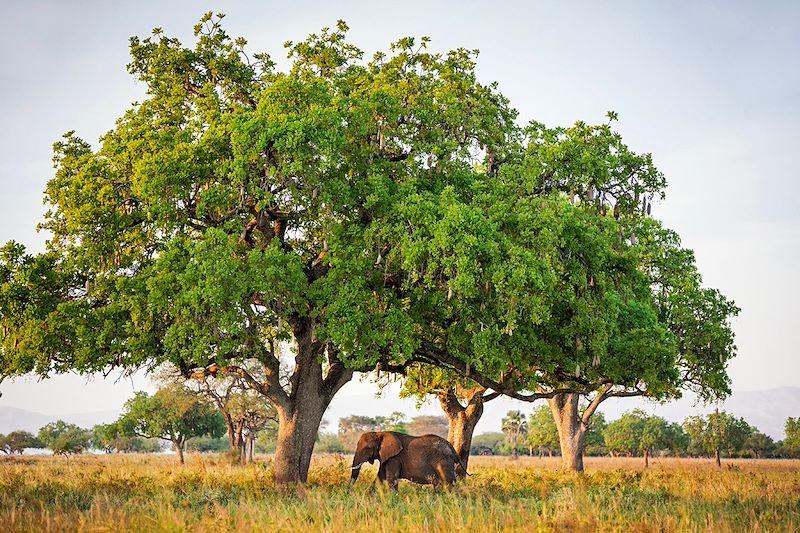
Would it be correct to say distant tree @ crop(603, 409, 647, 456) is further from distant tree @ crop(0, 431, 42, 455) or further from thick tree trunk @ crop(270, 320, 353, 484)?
distant tree @ crop(0, 431, 42, 455)

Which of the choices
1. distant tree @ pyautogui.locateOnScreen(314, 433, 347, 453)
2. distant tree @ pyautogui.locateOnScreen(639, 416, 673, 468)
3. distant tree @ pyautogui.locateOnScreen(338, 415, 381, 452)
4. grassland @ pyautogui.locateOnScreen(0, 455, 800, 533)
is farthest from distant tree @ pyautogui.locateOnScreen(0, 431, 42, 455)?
grassland @ pyautogui.locateOnScreen(0, 455, 800, 533)

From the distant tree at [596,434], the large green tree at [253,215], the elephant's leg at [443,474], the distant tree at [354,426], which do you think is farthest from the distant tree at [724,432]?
the distant tree at [354,426]

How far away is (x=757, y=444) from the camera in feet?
390

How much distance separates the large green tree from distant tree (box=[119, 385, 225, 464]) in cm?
3136

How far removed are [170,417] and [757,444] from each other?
315ft

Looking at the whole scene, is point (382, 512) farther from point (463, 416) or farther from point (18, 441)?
point (18, 441)

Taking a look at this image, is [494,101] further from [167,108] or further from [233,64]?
[167,108]

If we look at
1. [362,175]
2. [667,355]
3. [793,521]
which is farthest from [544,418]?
[793,521]

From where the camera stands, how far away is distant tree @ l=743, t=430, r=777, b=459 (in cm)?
11831

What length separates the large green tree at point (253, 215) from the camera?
23656 mm

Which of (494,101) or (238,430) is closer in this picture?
(494,101)

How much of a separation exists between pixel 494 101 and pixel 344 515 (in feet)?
67.6

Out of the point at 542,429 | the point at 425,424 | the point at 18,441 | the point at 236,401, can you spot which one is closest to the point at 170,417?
the point at 236,401

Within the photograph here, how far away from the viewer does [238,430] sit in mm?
56031
